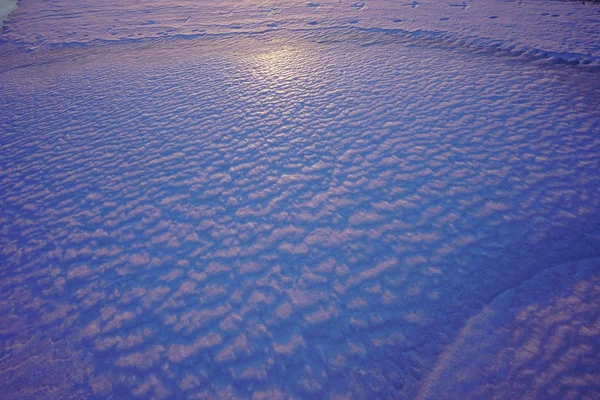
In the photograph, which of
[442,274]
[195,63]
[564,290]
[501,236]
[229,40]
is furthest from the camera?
[229,40]

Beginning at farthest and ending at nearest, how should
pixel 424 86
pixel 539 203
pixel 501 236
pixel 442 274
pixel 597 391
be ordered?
pixel 424 86 < pixel 539 203 < pixel 501 236 < pixel 442 274 < pixel 597 391

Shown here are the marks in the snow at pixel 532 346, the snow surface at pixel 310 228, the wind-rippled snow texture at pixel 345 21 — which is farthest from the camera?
the wind-rippled snow texture at pixel 345 21

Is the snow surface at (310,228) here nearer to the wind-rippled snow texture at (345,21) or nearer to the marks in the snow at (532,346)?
the marks in the snow at (532,346)

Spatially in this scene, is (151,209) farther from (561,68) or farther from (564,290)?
(561,68)

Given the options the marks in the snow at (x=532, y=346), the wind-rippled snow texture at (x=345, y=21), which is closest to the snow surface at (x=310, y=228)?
the marks in the snow at (x=532, y=346)

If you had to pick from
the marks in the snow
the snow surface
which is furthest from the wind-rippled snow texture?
the marks in the snow

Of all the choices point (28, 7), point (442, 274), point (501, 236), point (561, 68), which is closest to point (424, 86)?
point (561, 68)
